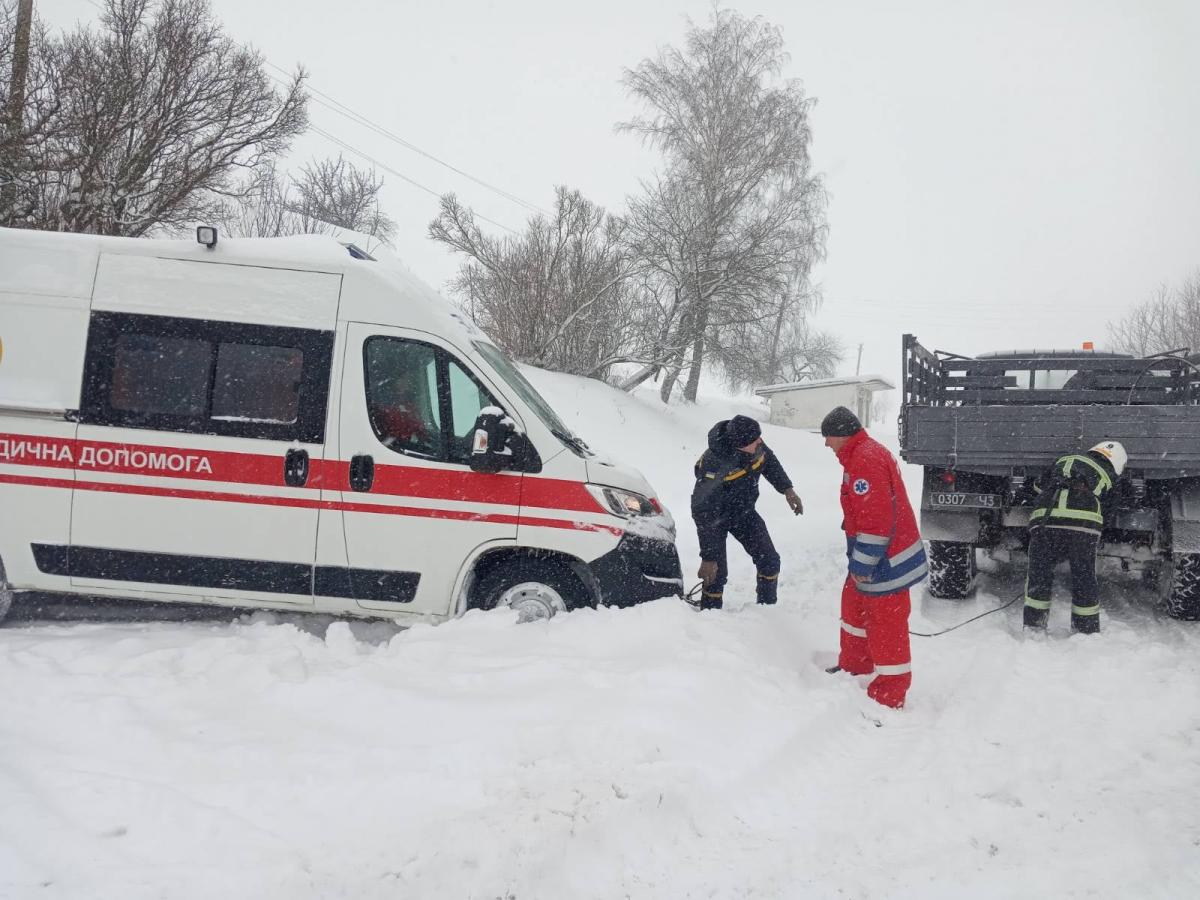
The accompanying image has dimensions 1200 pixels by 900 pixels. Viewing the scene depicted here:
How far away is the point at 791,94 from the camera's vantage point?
85.3ft

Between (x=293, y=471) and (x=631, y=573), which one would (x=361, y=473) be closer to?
(x=293, y=471)

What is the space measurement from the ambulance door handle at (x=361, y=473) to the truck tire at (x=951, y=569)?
4738 millimetres

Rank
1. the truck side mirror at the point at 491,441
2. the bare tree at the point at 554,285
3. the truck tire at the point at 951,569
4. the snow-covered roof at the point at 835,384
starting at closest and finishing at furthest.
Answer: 1. the truck side mirror at the point at 491,441
2. the truck tire at the point at 951,569
3. the bare tree at the point at 554,285
4. the snow-covered roof at the point at 835,384

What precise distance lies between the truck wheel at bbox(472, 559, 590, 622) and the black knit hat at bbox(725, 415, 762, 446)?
6.60ft

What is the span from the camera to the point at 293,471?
4.66m

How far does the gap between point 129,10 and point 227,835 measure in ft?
58.8

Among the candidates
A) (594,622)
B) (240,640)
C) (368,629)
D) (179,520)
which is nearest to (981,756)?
(594,622)

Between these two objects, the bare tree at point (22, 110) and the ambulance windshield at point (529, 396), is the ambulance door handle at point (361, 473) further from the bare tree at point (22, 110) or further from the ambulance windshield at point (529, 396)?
the bare tree at point (22, 110)

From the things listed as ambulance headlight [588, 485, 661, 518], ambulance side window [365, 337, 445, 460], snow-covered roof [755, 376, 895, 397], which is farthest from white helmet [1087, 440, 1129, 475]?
snow-covered roof [755, 376, 895, 397]

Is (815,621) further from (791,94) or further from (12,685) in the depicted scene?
(791,94)

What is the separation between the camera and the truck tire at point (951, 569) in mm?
6883

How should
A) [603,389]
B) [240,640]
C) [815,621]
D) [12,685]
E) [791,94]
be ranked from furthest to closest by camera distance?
[791,94], [603,389], [815,621], [240,640], [12,685]

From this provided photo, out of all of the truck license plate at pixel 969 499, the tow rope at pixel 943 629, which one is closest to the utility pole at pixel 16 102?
the tow rope at pixel 943 629

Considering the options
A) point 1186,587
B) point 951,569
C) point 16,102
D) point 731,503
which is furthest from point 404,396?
point 16,102
